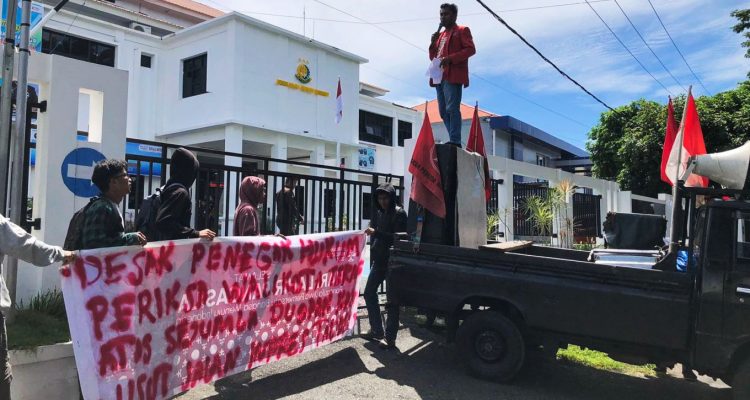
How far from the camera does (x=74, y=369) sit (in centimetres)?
363

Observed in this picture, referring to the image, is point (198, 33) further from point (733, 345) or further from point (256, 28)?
point (733, 345)

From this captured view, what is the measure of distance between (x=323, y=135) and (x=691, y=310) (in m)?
18.2

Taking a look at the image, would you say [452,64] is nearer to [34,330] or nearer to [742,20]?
[34,330]

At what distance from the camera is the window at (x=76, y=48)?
1789 cm

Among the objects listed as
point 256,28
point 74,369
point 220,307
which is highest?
point 256,28

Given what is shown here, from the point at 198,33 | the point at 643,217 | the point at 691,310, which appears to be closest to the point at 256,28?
the point at 198,33

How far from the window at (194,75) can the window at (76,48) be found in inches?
106

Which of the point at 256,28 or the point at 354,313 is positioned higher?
the point at 256,28

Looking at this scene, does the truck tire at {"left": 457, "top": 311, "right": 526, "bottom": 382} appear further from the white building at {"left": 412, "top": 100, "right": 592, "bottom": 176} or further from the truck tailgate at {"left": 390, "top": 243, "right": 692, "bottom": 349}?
the white building at {"left": 412, "top": 100, "right": 592, "bottom": 176}

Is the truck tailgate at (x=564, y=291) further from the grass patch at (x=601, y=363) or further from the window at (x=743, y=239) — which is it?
the grass patch at (x=601, y=363)

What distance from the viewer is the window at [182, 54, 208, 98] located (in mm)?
19125

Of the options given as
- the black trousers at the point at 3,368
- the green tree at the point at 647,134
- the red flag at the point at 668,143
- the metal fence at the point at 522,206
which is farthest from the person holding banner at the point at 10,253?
the green tree at the point at 647,134

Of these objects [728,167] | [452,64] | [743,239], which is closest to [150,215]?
[452,64]

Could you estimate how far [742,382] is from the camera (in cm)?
384
